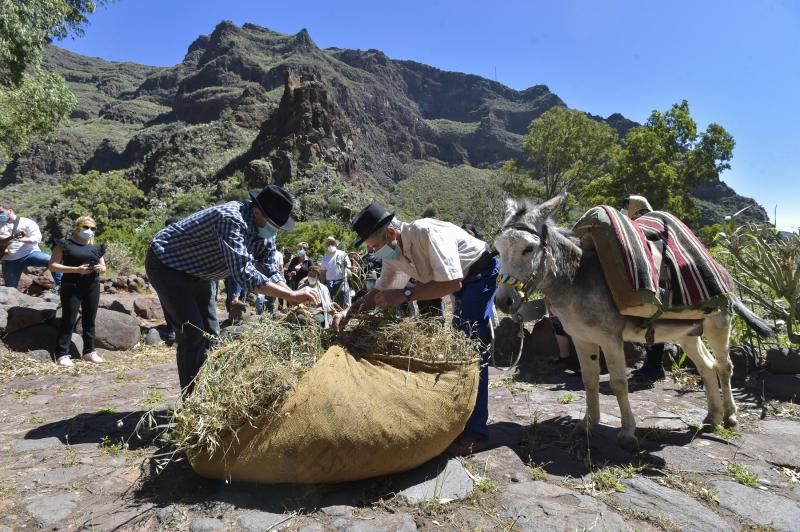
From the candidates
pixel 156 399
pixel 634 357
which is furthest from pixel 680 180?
pixel 156 399

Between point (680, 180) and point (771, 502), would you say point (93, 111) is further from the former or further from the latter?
point (771, 502)

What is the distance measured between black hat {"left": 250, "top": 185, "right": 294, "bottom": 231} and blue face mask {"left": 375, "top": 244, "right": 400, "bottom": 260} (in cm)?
79

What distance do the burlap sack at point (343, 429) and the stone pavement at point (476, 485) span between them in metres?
0.16

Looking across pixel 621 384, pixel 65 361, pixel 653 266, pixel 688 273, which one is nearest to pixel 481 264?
pixel 653 266

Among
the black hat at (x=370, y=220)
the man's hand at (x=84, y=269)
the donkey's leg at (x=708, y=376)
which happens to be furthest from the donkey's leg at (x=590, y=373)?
the man's hand at (x=84, y=269)

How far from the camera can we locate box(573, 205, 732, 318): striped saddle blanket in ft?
11.6

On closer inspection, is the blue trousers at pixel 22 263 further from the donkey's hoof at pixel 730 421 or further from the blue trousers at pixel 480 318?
the donkey's hoof at pixel 730 421

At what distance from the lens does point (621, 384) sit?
3.73 meters

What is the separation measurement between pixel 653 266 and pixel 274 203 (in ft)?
9.31

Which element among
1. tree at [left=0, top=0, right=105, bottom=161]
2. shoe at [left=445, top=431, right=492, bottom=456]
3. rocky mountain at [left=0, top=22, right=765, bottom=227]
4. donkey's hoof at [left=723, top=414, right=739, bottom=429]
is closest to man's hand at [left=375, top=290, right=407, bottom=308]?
shoe at [left=445, top=431, right=492, bottom=456]

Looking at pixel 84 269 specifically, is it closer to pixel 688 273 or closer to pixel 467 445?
pixel 467 445

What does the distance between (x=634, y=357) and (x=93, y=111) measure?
135m

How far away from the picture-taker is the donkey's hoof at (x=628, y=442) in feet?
12.1

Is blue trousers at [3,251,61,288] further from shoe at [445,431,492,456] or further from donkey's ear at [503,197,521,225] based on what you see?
donkey's ear at [503,197,521,225]
